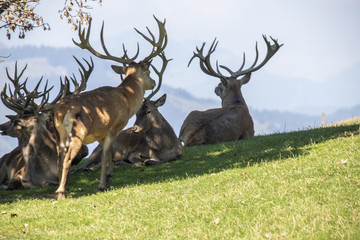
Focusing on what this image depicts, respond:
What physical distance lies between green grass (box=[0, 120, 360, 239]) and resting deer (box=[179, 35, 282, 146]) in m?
4.35

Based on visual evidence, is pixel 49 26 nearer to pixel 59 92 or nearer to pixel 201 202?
pixel 59 92

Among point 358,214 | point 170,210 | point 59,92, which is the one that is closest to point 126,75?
point 59,92

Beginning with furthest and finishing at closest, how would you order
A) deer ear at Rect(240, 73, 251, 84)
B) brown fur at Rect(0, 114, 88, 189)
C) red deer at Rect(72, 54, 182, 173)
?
1. deer ear at Rect(240, 73, 251, 84)
2. red deer at Rect(72, 54, 182, 173)
3. brown fur at Rect(0, 114, 88, 189)

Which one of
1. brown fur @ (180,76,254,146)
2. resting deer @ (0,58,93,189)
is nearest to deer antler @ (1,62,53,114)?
resting deer @ (0,58,93,189)

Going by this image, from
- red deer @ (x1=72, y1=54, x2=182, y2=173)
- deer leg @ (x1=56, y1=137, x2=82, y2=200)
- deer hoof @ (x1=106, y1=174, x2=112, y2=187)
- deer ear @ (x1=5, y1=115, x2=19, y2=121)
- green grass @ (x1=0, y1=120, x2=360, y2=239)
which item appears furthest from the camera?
red deer @ (x1=72, y1=54, x2=182, y2=173)

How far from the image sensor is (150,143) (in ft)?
42.1

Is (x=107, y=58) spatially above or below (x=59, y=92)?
above

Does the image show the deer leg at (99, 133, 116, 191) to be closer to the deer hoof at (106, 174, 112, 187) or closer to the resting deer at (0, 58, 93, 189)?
the deer hoof at (106, 174, 112, 187)

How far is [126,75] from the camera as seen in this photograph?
11.5m

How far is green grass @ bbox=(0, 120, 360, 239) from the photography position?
588cm

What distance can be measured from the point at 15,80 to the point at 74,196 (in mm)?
4217

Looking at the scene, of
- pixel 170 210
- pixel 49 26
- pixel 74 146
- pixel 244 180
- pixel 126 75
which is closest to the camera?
pixel 170 210

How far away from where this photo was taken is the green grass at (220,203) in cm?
588

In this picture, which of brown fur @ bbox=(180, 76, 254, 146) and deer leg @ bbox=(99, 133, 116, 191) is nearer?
deer leg @ bbox=(99, 133, 116, 191)
